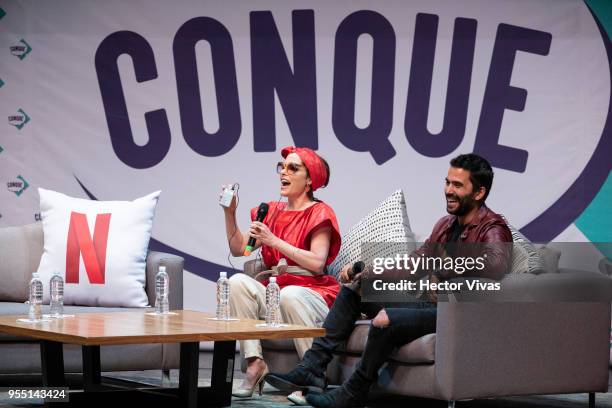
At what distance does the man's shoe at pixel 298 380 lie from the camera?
4172 millimetres

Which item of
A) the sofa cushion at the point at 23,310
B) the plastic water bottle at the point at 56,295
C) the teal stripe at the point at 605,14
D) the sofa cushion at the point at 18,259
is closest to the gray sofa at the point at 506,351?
the sofa cushion at the point at 23,310

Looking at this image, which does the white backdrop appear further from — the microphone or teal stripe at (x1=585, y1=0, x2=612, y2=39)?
the microphone

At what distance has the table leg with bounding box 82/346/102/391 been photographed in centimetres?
402

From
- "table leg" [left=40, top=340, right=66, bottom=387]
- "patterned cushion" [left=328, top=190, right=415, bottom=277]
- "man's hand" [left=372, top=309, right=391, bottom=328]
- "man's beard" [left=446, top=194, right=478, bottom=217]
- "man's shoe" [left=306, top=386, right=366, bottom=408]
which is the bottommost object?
"man's shoe" [left=306, top=386, right=366, bottom=408]

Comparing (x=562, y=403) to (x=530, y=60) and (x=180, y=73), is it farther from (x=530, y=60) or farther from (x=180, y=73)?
(x=180, y=73)

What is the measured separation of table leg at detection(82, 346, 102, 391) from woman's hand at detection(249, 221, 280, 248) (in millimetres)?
891

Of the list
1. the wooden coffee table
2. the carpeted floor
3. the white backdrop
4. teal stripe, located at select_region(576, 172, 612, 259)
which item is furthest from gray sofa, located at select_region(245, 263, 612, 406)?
the white backdrop

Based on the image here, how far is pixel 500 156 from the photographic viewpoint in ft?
20.2

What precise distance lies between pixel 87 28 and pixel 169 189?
1.14 metres

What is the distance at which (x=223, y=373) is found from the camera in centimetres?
394

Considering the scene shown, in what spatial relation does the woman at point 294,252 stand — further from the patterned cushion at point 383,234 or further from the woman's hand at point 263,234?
the patterned cushion at point 383,234

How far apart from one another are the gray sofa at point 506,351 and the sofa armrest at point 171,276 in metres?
0.84

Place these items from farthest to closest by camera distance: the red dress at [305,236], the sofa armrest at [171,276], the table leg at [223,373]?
the sofa armrest at [171,276]
the red dress at [305,236]
the table leg at [223,373]

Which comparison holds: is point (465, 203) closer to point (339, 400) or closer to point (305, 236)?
point (305, 236)
